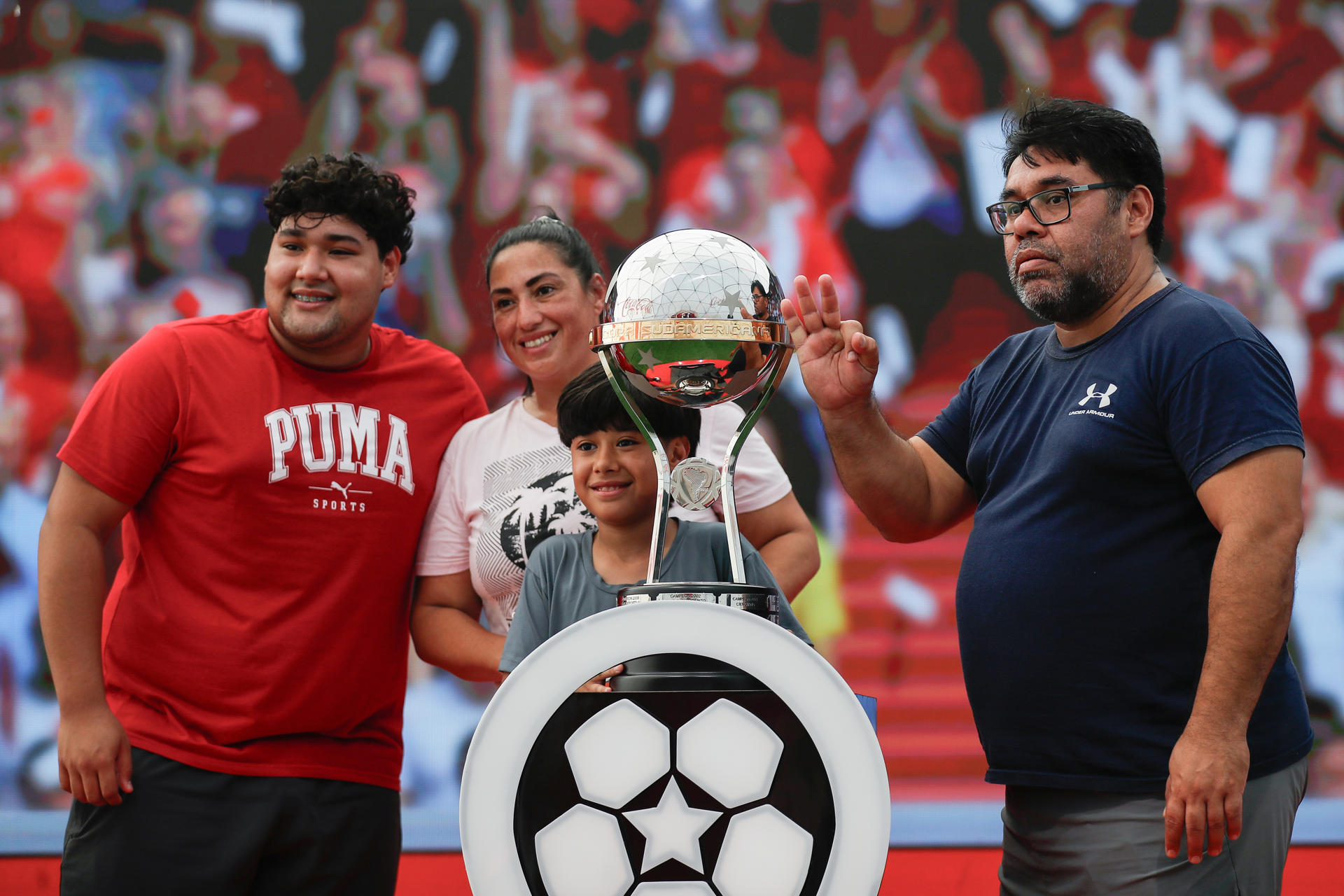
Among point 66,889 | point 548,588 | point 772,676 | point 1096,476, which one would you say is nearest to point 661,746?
point 772,676

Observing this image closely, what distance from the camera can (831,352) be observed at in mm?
1335

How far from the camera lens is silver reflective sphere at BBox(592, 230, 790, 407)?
0.99m

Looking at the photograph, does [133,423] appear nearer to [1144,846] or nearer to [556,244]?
[556,244]

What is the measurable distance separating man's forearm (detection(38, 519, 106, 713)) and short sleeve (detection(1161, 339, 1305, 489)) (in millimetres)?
1526

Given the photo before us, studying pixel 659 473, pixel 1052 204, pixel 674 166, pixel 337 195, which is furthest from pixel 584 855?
pixel 674 166

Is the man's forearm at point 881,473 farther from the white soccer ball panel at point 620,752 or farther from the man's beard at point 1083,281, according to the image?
the white soccer ball panel at point 620,752

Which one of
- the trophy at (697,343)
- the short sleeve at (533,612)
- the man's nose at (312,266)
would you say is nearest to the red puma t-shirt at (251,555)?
the man's nose at (312,266)

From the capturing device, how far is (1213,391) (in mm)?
1328

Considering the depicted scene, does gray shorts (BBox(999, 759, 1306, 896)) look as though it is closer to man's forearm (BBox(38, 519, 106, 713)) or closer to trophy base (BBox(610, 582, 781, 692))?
trophy base (BBox(610, 582, 781, 692))

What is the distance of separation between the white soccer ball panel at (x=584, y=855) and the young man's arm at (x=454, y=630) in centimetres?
64

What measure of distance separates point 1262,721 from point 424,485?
1.22 metres

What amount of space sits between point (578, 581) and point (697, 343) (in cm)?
44

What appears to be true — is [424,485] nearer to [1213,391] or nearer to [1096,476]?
[1096,476]

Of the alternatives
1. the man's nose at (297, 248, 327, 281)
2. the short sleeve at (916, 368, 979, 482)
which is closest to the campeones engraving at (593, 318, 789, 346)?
the short sleeve at (916, 368, 979, 482)
